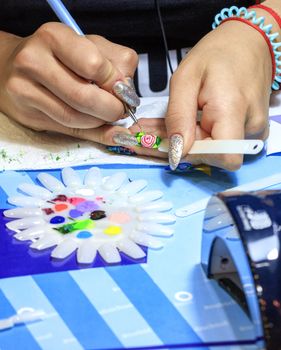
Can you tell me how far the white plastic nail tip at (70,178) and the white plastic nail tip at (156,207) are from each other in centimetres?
9

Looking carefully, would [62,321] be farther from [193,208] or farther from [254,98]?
[254,98]

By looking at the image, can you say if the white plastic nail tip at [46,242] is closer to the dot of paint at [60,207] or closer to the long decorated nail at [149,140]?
the dot of paint at [60,207]

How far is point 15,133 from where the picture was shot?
0.68m

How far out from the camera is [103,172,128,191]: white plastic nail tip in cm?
56

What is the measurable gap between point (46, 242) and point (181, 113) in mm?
204

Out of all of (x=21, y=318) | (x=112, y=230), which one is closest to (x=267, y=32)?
(x=112, y=230)

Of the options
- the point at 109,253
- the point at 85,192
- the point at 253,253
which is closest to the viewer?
the point at 253,253

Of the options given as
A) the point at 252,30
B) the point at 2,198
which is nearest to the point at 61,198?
the point at 2,198

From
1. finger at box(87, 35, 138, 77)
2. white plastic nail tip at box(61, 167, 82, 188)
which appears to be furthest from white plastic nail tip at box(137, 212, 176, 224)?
finger at box(87, 35, 138, 77)

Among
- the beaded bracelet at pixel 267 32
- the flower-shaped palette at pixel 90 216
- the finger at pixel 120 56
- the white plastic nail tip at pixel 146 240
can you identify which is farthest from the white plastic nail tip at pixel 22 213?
the beaded bracelet at pixel 267 32

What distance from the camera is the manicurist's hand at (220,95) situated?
0.56 metres

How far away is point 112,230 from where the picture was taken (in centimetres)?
48

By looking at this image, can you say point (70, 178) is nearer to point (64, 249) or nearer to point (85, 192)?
point (85, 192)

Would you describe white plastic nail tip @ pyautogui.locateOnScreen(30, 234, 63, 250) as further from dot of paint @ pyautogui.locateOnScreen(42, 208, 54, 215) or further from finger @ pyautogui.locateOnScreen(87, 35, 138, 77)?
finger @ pyautogui.locateOnScreen(87, 35, 138, 77)
